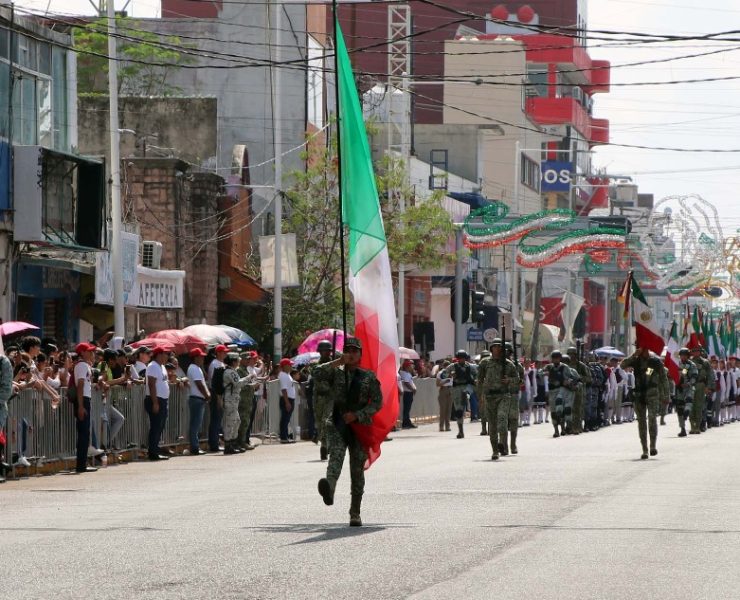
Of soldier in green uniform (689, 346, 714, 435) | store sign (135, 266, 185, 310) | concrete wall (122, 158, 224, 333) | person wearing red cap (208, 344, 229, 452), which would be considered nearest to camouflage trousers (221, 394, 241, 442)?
person wearing red cap (208, 344, 229, 452)

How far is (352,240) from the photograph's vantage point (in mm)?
16047

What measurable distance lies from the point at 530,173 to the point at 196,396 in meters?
70.5

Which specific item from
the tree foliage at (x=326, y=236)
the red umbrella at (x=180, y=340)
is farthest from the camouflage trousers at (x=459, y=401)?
the tree foliage at (x=326, y=236)

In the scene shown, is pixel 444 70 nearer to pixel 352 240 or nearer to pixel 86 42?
pixel 86 42

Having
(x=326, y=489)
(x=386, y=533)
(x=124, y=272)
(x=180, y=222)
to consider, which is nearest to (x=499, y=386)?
(x=326, y=489)

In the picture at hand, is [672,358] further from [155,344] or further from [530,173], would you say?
[530,173]

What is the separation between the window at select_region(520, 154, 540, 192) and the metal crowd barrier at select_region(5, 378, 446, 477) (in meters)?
61.6

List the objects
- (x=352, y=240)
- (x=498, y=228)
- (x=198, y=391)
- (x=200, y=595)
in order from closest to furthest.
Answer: (x=200, y=595)
(x=352, y=240)
(x=198, y=391)
(x=498, y=228)

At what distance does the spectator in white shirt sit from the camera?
2561 centimetres

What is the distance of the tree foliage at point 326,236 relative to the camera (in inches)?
1815

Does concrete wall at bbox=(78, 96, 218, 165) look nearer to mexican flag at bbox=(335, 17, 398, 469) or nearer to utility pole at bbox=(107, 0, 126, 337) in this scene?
utility pole at bbox=(107, 0, 126, 337)

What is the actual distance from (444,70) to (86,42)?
139 feet

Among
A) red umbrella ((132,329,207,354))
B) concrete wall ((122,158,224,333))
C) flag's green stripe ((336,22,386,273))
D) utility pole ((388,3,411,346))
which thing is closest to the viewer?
flag's green stripe ((336,22,386,273))

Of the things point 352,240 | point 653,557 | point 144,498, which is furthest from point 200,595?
point 144,498
